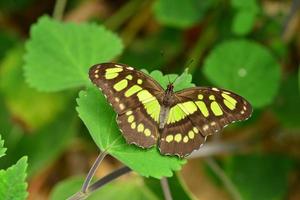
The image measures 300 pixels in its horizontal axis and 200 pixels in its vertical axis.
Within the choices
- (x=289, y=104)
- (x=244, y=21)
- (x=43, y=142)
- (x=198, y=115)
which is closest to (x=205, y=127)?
(x=198, y=115)

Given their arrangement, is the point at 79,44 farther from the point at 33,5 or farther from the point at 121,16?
the point at 33,5

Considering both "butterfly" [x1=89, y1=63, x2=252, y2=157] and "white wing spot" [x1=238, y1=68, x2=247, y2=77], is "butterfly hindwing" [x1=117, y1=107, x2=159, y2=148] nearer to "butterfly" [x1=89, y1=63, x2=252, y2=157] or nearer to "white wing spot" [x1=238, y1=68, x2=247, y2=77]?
"butterfly" [x1=89, y1=63, x2=252, y2=157]

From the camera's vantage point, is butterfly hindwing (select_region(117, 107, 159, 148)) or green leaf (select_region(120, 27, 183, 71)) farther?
green leaf (select_region(120, 27, 183, 71))

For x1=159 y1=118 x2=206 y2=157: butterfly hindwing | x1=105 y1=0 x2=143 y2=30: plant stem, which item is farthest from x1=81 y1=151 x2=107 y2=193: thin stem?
x1=105 y1=0 x2=143 y2=30: plant stem

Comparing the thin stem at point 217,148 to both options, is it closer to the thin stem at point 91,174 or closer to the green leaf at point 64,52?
the green leaf at point 64,52

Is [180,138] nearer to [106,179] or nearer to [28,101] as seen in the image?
[106,179]
